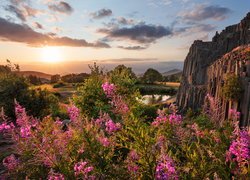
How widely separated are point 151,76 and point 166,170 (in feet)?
217

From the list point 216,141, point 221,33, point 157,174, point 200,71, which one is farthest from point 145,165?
point 221,33

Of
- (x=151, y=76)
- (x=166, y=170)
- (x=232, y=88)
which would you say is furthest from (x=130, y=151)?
(x=151, y=76)

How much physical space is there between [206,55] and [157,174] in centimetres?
2476

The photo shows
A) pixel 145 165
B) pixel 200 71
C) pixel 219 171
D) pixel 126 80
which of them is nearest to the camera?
pixel 145 165

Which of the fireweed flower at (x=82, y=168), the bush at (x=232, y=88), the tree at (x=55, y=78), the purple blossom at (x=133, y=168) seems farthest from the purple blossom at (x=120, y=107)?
the tree at (x=55, y=78)

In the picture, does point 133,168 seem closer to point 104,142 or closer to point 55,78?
point 104,142

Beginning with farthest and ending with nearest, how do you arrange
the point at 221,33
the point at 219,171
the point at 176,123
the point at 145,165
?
the point at 221,33 < the point at 176,123 < the point at 219,171 < the point at 145,165

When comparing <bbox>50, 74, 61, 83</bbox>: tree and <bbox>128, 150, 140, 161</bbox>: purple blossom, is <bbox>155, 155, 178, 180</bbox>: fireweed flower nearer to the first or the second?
<bbox>128, 150, 140, 161</bbox>: purple blossom

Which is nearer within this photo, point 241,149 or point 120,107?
point 241,149

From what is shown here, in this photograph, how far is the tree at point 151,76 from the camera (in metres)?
68.5

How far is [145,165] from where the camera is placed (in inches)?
191

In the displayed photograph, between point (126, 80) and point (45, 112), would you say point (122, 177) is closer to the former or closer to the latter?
point (126, 80)

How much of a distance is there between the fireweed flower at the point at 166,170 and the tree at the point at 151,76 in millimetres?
62686

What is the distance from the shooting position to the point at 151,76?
230ft
